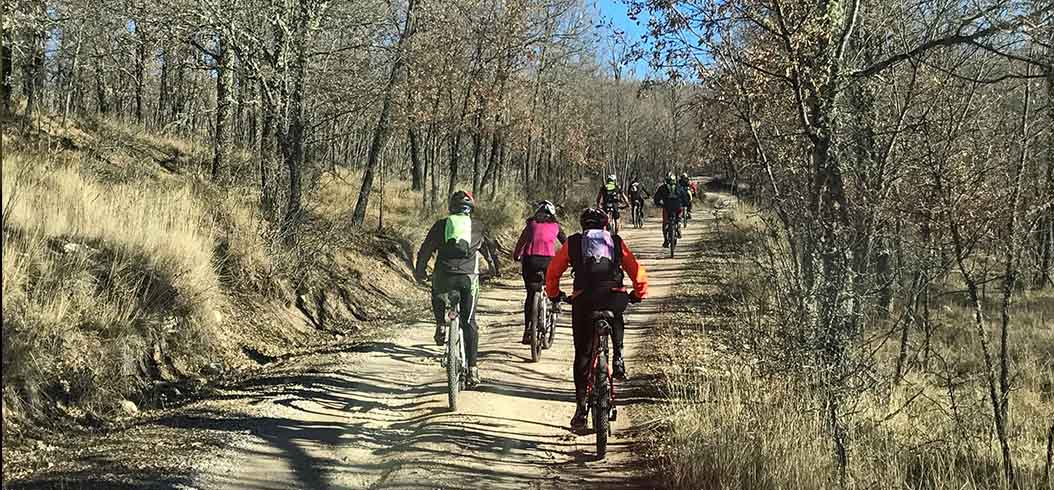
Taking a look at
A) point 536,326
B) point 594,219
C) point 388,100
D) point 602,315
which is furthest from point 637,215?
point 602,315

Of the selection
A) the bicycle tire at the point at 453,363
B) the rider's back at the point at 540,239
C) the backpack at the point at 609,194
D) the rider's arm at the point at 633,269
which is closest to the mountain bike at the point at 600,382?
the rider's arm at the point at 633,269

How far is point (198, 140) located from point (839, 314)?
23.2 meters

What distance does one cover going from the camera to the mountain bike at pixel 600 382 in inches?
233

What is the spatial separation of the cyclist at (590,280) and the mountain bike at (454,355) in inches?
53.6

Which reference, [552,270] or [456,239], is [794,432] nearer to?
[552,270]

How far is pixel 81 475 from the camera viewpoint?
5.00 m

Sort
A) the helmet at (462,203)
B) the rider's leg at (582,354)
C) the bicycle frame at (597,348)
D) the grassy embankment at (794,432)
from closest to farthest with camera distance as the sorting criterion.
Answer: the grassy embankment at (794,432), the bicycle frame at (597,348), the rider's leg at (582,354), the helmet at (462,203)

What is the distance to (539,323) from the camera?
970 centimetres

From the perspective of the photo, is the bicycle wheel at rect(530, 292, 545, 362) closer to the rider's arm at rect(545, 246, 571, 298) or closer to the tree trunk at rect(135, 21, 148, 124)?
the rider's arm at rect(545, 246, 571, 298)

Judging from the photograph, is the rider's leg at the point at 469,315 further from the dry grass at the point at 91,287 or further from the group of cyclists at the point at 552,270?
the dry grass at the point at 91,287

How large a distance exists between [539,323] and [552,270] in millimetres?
3091

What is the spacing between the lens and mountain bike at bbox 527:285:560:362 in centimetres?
940

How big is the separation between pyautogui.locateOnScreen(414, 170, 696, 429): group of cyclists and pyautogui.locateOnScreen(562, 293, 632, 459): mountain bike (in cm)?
8

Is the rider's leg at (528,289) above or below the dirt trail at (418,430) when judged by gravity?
above
